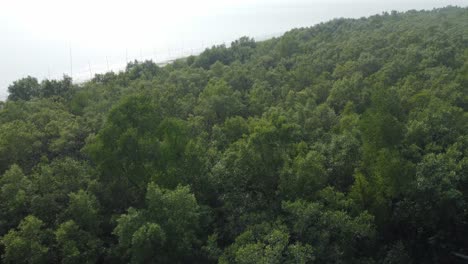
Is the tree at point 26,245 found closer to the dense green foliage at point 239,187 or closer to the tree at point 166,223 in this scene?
the dense green foliage at point 239,187

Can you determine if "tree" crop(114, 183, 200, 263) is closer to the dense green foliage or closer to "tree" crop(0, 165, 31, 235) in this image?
the dense green foliage

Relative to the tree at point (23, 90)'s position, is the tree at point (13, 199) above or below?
below

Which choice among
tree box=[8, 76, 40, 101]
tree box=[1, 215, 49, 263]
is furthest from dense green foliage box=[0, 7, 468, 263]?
tree box=[8, 76, 40, 101]

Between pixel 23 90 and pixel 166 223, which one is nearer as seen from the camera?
pixel 166 223

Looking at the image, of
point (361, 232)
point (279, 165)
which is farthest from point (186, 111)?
point (361, 232)

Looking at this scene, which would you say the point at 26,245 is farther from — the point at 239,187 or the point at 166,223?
the point at 239,187

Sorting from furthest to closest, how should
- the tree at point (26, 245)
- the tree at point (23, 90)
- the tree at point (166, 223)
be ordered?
the tree at point (23, 90)
the tree at point (166, 223)
the tree at point (26, 245)

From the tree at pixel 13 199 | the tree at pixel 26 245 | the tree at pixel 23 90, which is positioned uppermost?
the tree at pixel 23 90

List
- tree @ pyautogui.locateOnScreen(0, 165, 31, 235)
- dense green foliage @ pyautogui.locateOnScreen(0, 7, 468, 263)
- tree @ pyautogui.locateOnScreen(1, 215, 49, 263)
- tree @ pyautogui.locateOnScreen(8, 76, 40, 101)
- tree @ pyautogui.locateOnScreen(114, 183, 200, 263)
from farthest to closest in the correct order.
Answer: tree @ pyautogui.locateOnScreen(8, 76, 40, 101), tree @ pyautogui.locateOnScreen(0, 165, 31, 235), dense green foliage @ pyautogui.locateOnScreen(0, 7, 468, 263), tree @ pyautogui.locateOnScreen(114, 183, 200, 263), tree @ pyautogui.locateOnScreen(1, 215, 49, 263)

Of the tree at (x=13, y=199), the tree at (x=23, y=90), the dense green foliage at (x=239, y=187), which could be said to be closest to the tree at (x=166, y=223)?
the dense green foliage at (x=239, y=187)

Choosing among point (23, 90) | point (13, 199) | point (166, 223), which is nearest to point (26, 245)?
point (13, 199)

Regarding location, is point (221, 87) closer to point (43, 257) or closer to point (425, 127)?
point (425, 127)
